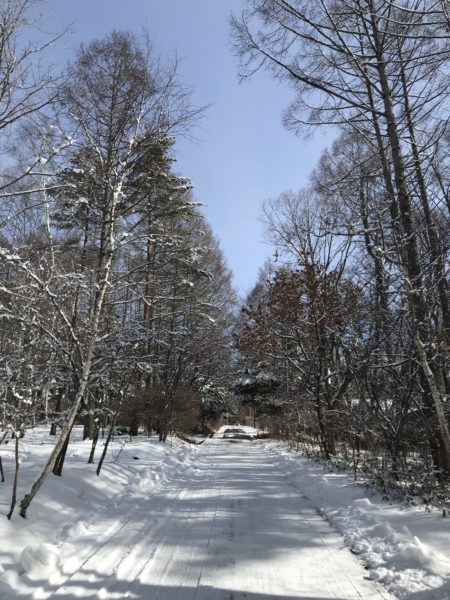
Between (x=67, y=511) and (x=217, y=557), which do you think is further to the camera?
(x=67, y=511)

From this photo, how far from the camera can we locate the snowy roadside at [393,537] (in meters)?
3.57

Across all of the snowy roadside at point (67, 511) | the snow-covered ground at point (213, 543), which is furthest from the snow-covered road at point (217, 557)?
the snowy roadside at point (67, 511)

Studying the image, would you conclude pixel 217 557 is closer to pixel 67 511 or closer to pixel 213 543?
pixel 213 543

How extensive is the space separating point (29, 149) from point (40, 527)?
5.13 meters

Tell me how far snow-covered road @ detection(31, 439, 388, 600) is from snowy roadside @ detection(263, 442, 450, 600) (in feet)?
0.58

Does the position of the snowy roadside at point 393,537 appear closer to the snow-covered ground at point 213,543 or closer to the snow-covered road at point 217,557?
the snow-covered ground at point 213,543

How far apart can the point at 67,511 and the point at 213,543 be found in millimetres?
2142

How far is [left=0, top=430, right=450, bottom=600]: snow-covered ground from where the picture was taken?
3559mm

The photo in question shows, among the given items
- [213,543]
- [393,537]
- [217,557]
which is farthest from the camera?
[213,543]

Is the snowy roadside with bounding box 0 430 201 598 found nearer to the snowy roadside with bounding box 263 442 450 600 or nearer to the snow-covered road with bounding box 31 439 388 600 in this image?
the snow-covered road with bounding box 31 439 388 600

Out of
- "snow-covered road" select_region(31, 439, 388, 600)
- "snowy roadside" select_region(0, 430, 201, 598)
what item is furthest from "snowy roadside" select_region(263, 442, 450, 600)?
"snowy roadside" select_region(0, 430, 201, 598)

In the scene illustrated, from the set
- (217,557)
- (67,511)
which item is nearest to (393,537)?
(217,557)

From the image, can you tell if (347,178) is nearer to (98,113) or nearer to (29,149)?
(98,113)

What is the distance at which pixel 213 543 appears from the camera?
4844 millimetres
